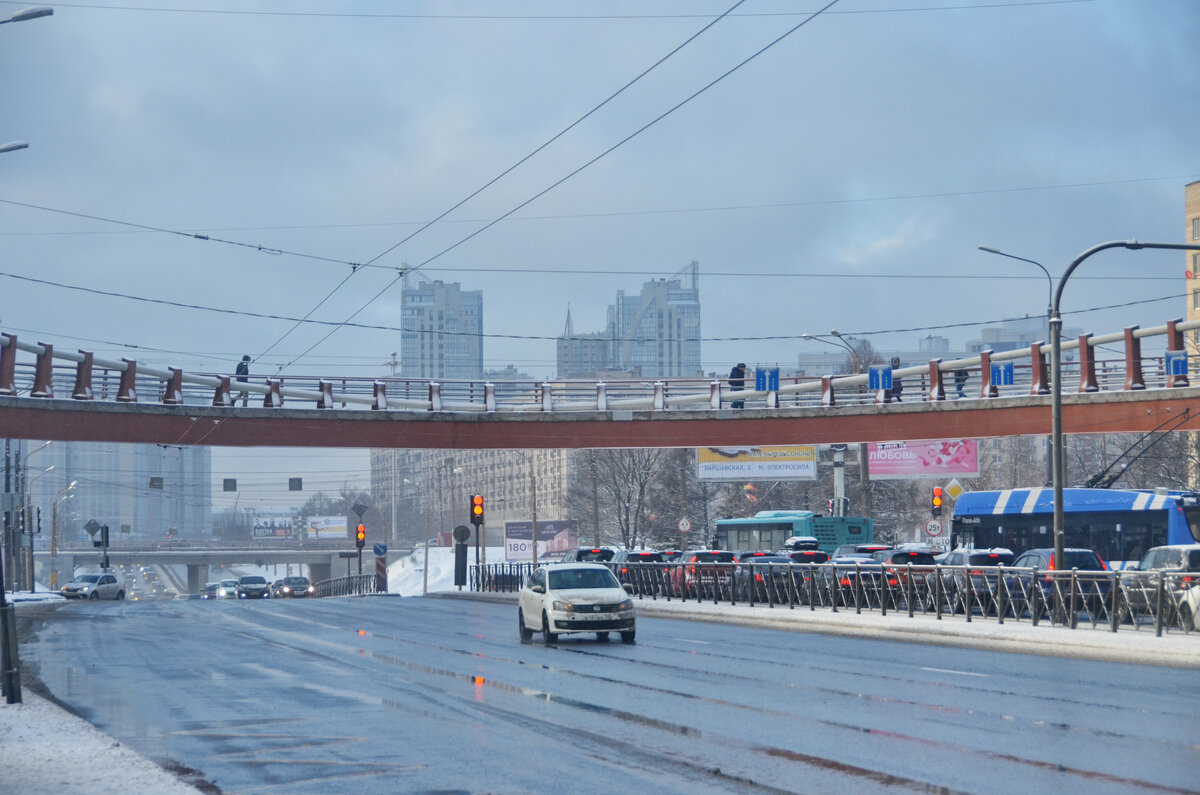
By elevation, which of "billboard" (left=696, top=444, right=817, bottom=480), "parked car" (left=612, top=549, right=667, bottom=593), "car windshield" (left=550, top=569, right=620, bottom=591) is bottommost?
"parked car" (left=612, top=549, right=667, bottom=593)

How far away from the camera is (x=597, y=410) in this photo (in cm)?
4291

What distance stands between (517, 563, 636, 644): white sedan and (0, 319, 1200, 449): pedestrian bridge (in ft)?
53.6

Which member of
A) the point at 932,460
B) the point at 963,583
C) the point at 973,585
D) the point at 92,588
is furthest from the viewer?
the point at 932,460

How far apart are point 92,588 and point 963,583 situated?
4895 centimetres

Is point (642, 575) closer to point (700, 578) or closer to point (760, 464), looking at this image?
point (700, 578)

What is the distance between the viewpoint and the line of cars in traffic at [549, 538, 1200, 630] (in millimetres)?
23688

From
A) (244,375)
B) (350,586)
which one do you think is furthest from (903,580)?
(350,586)

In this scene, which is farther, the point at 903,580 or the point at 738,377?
the point at 738,377

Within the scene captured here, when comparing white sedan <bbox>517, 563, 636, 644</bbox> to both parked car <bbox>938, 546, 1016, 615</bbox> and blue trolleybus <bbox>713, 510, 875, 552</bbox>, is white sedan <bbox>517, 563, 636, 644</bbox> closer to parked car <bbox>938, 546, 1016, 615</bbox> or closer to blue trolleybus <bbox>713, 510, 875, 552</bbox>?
parked car <bbox>938, 546, 1016, 615</bbox>

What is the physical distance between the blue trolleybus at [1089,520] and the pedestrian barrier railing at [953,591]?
8.50 m

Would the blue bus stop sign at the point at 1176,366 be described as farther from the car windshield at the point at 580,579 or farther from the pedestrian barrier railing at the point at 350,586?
the pedestrian barrier railing at the point at 350,586

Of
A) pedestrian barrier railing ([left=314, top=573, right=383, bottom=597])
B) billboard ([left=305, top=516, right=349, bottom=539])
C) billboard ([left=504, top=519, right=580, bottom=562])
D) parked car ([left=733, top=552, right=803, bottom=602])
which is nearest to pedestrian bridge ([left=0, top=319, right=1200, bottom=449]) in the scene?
parked car ([left=733, top=552, right=803, bottom=602])

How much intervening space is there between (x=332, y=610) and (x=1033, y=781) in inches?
1339

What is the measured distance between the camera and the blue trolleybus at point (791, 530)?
5331 cm
